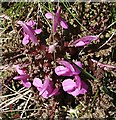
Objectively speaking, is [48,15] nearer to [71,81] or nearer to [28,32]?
[28,32]

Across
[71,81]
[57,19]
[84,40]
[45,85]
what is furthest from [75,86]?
[57,19]

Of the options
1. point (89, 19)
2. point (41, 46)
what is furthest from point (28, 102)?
point (89, 19)

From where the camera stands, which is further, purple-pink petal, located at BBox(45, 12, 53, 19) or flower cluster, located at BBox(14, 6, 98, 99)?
purple-pink petal, located at BBox(45, 12, 53, 19)

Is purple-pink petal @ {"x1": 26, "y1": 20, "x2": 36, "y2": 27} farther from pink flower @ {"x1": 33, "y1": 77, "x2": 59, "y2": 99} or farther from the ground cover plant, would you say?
pink flower @ {"x1": 33, "y1": 77, "x2": 59, "y2": 99}

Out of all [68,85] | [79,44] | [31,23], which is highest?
[31,23]

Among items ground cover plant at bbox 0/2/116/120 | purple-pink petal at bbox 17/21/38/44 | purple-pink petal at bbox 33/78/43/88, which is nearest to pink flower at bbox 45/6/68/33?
ground cover plant at bbox 0/2/116/120

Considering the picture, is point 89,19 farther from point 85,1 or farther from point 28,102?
point 28,102
